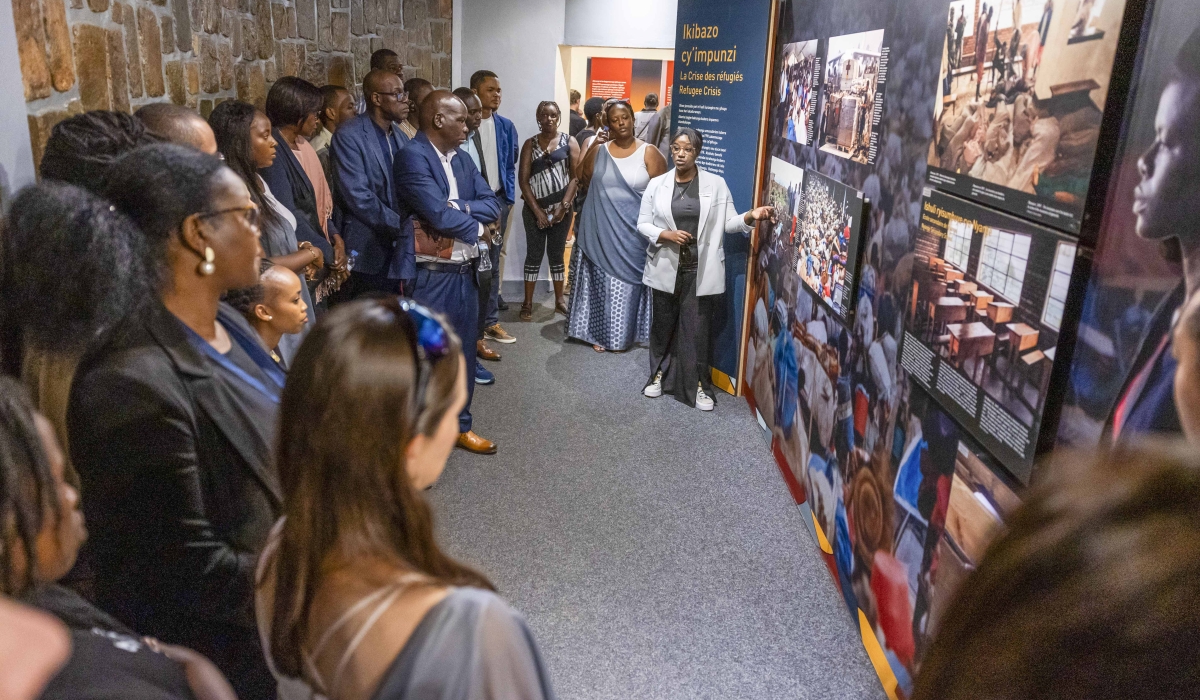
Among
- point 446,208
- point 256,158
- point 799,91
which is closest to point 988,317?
point 799,91

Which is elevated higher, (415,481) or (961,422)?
(415,481)

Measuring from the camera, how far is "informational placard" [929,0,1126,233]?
152 centimetres

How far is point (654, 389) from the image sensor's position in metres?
4.64

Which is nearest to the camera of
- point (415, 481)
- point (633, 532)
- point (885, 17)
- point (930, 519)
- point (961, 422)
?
point (415, 481)

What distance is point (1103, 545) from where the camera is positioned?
19.8 inches

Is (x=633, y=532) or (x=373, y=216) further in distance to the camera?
(x=373, y=216)

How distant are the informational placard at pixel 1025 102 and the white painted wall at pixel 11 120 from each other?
2222 millimetres

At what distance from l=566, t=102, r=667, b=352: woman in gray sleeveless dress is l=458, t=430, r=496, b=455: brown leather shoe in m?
1.70

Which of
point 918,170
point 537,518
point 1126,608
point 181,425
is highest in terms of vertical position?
point 918,170

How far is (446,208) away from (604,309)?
6.88ft

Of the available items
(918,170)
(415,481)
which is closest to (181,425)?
(415,481)

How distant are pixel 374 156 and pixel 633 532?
2.08 metres

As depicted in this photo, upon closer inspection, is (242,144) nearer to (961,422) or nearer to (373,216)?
(373,216)
